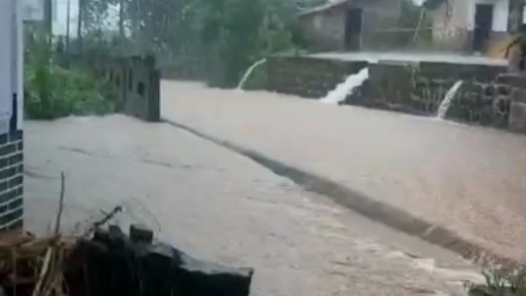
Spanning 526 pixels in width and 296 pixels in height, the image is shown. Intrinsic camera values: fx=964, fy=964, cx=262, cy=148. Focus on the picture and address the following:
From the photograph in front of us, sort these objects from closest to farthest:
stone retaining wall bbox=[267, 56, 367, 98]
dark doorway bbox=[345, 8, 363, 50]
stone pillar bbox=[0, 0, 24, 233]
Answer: stone pillar bbox=[0, 0, 24, 233], dark doorway bbox=[345, 8, 363, 50], stone retaining wall bbox=[267, 56, 367, 98]

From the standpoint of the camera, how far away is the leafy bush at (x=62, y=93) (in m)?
2.04

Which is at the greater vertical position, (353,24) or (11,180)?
(353,24)

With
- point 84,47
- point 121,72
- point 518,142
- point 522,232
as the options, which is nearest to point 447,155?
point 518,142

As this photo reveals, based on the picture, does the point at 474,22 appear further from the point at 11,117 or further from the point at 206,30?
the point at 11,117

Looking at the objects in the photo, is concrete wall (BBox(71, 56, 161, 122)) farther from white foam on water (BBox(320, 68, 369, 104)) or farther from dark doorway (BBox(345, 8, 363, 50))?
white foam on water (BBox(320, 68, 369, 104))

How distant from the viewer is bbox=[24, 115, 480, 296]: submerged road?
1680mm

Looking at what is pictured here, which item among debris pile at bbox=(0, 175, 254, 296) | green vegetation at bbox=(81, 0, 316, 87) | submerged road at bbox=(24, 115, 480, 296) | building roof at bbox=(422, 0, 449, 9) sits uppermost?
building roof at bbox=(422, 0, 449, 9)

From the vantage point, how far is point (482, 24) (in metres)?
3.39

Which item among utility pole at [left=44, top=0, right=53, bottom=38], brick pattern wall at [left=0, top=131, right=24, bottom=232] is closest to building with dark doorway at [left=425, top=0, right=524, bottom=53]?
utility pole at [left=44, top=0, right=53, bottom=38]

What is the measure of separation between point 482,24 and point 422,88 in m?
1.40

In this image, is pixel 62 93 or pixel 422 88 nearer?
pixel 62 93

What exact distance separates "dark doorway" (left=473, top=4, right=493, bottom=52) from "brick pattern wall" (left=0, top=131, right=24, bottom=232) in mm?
1905

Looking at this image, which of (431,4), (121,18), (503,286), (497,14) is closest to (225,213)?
(121,18)

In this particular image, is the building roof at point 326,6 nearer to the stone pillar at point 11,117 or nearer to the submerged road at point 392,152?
the submerged road at point 392,152
